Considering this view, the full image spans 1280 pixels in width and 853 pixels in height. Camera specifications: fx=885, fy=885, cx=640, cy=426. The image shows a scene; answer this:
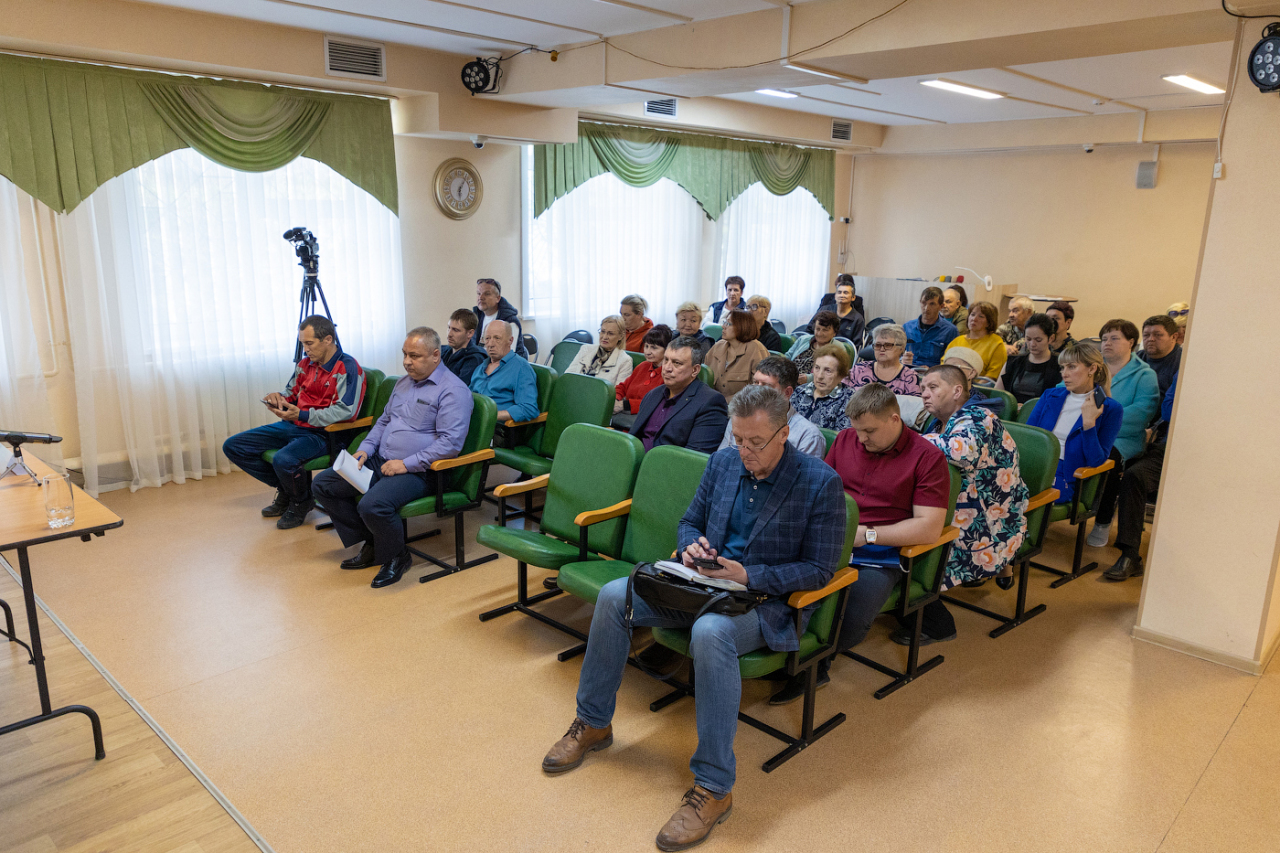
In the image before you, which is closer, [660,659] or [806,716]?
[806,716]

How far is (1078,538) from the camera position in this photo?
4.36m

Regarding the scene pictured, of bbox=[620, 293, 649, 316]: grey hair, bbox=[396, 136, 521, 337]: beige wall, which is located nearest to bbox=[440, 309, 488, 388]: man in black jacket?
bbox=[620, 293, 649, 316]: grey hair

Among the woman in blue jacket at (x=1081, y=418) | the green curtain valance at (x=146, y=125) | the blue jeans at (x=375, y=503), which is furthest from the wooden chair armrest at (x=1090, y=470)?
the green curtain valance at (x=146, y=125)

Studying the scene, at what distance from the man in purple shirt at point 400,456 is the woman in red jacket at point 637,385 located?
1197 mm

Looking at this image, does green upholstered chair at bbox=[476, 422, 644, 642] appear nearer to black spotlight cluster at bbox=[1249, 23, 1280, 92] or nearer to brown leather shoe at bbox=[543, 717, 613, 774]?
brown leather shoe at bbox=[543, 717, 613, 774]

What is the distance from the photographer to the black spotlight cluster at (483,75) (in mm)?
5934

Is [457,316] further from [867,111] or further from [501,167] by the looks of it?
[867,111]

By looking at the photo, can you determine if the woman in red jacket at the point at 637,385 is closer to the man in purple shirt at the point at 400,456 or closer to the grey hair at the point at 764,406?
the man in purple shirt at the point at 400,456

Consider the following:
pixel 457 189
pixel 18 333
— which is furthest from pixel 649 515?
pixel 457 189

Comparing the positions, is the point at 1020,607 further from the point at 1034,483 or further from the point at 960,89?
the point at 960,89

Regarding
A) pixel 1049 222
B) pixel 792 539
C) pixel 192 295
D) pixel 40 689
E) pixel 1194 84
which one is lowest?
pixel 40 689

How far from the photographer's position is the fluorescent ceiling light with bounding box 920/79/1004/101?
21.8 feet

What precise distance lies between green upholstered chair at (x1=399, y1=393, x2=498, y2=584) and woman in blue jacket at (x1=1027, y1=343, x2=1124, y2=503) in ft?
8.98

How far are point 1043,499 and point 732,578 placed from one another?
1.75 m
